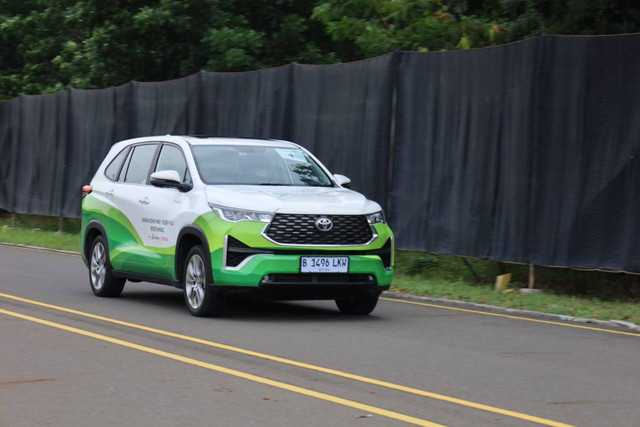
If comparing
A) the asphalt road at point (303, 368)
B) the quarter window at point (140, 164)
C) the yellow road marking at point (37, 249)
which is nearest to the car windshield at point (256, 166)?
the quarter window at point (140, 164)

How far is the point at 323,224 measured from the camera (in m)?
11.1

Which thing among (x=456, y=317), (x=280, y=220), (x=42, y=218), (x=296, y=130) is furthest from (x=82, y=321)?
(x=42, y=218)

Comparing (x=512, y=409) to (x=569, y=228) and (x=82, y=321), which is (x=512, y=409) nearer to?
(x=82, y=321)

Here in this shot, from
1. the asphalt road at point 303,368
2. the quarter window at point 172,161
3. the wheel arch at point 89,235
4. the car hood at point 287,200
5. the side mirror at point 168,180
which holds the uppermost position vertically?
the quarter window at point 172,161

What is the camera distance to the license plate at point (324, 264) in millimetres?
11016

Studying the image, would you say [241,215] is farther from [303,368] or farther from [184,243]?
[303,368]

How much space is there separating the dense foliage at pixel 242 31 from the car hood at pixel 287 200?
8338mm

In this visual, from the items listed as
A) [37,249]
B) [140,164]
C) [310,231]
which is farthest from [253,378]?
[37,249]

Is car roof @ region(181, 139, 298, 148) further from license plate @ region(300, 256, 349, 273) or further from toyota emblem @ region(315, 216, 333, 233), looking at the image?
license plate @ region(300, 256, 349, 273)

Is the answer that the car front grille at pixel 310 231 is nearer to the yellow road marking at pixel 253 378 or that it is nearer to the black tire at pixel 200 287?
the black tire at pixel 200 287

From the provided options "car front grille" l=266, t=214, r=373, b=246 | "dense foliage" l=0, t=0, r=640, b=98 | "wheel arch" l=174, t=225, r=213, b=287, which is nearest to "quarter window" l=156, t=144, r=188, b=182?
"wheel arch" l=174, t=225, r=213, b=287

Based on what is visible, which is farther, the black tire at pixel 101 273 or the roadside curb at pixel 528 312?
the black tire at pixel 101 273

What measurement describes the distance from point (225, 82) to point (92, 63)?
36.5 ft

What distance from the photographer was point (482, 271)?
16125 millimetres
